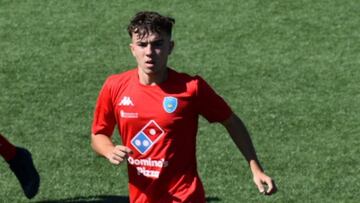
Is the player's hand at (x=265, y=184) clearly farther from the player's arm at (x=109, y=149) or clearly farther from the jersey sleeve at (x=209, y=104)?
the player's arm at (x=109, y=149)

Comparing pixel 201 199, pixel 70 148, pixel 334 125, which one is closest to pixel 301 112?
pixel 334 125

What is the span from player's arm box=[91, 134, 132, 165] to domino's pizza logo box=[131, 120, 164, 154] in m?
0.17

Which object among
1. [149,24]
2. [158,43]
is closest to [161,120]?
[158,43]

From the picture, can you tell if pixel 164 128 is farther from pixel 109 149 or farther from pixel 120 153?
pixel 120 153

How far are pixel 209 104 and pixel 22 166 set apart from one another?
3124 millimetres

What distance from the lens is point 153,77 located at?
672cm

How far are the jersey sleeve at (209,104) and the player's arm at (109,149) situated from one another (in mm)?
650

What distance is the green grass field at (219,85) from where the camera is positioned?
9875 mm

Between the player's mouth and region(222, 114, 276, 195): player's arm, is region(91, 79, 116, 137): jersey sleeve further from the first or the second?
region(222, 114, 276, 195): player's arm

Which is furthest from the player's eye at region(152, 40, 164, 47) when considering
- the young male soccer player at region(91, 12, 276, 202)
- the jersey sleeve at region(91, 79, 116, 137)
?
the jersey sleeve at region(91, 79, 116, 137)

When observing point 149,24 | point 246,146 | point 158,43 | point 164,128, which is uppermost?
point 149,24

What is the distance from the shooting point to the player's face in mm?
6555

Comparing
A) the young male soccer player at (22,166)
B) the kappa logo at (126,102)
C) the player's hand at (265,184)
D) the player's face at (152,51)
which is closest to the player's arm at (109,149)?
the kappa logo at (126,102)

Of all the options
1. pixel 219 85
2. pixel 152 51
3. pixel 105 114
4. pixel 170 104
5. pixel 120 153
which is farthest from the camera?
pixel 219 85
